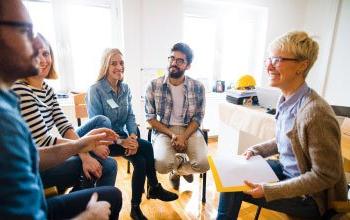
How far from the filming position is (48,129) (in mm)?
1387

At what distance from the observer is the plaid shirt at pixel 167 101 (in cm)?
204

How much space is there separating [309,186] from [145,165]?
1.07 metres

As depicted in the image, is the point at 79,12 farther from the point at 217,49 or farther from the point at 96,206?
the point at 96,206

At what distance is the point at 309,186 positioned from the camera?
99cm

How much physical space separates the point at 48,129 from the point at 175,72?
42.7 inches

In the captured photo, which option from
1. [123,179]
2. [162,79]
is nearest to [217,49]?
[162,79]

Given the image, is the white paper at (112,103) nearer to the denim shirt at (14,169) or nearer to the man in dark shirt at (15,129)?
the man in dark shirt at (15,129)

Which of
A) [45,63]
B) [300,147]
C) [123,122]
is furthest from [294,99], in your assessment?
[45,63]

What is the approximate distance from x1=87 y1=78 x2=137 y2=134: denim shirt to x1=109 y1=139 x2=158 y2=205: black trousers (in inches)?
9.3

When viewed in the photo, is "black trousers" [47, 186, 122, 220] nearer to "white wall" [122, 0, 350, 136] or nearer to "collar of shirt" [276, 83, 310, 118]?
"collar of shirt" [276, 83, 310, 118]

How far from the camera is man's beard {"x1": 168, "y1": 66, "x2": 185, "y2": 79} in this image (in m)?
1.99

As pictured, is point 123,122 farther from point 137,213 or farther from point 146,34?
point 146,34

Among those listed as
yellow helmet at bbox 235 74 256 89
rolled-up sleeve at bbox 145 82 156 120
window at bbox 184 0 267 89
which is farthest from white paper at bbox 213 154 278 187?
window at bbox 184 0 267 89

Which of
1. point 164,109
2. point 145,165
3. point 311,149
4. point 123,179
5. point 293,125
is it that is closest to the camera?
point 311,149
